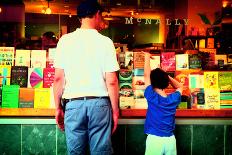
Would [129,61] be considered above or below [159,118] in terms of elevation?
above

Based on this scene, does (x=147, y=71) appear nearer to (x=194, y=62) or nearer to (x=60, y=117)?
(x=194, y=62)

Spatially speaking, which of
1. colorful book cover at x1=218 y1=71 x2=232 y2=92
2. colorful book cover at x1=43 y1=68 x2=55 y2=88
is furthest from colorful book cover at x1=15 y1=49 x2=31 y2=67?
colorful book cover at x1=218 y1=71 x2=232 y2=92

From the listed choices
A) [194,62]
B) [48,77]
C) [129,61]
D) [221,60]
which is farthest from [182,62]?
[48,77]

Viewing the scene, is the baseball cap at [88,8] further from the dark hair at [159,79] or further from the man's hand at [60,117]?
the dark hair at [159,79]

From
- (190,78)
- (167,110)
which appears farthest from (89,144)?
(190,78)

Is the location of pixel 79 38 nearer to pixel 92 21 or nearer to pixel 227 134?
pixel 92 21

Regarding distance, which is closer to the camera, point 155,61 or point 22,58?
point 22,58

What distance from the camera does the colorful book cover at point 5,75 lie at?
4.54 meters

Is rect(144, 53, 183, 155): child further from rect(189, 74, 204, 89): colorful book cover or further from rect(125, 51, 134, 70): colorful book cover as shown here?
rect(189, 74, 204, 89): colorful book cover

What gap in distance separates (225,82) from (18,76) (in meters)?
2.57

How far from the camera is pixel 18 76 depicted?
4551 mm

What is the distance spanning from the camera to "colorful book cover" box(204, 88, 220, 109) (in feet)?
15.3

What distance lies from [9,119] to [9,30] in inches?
387

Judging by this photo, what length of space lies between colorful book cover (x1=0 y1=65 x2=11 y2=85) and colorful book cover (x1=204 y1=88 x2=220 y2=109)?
96.5 inches
